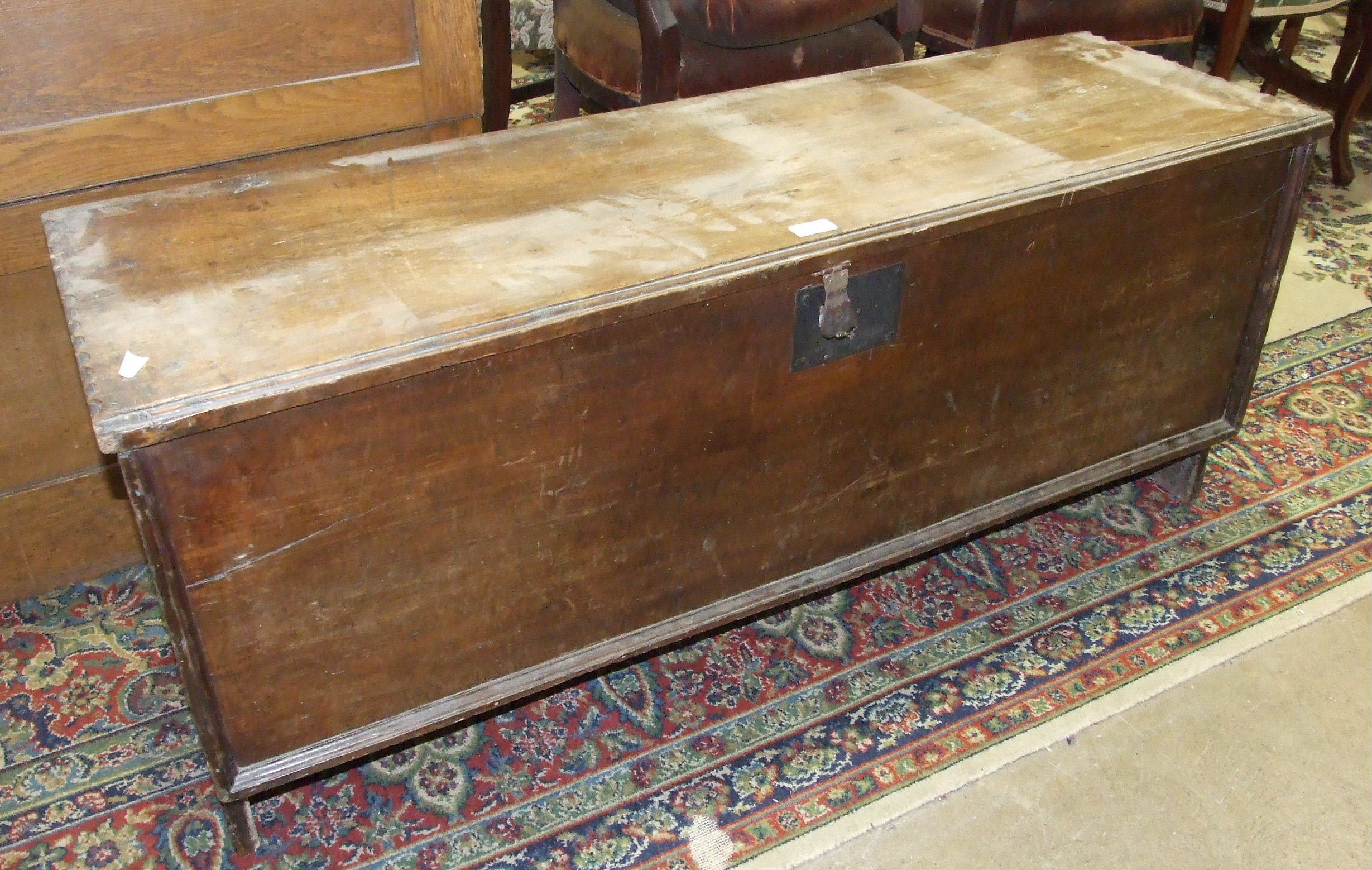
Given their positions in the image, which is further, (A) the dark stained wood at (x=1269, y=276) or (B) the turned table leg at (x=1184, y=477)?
(B) the turned table leg at (x=1184, y=477)

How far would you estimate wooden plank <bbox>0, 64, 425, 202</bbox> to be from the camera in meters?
1.46

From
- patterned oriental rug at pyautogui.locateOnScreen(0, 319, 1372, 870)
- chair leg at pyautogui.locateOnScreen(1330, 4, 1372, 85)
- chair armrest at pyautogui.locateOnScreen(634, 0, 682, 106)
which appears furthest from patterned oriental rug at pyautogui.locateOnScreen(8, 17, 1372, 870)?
chair leg at pyautogui.locateOnScreen(1330, 4, 1372, 85)

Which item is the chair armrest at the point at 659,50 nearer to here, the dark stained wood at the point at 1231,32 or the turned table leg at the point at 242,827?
the turned table leg at the point at 242,827

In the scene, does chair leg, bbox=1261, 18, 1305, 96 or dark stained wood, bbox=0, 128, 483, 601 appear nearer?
dark stained wood, bbox=0, 128, 483, 601

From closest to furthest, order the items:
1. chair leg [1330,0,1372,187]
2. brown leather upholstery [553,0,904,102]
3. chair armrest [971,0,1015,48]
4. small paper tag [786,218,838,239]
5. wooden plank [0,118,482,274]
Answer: small paper tag [786,218,838,239]
wooden plank [0,118,482,274]
brown leather upholstery [553,0,904,102]
chair armrest [971,0,1015,48]
chair leg [1330,0,1372,187]

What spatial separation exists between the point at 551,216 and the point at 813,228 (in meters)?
0.29

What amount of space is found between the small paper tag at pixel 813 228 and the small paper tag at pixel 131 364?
2.19ft

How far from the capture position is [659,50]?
2.02 m

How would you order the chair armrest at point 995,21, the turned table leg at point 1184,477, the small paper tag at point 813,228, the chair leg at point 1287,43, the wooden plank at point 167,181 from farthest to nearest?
the chair leg at point 1287,43 < the chair armrest at point 995,21 < the turned table leg at point 1184,477 < the wooden plank at point 167,181 < the small paper tag at point 813,228

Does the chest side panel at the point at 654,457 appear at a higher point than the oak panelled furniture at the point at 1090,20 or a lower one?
lower

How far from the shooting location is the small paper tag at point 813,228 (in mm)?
1363

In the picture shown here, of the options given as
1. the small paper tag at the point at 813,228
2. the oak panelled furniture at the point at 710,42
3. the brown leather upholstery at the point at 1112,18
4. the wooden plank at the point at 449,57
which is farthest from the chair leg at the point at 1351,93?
the wooden plank at the point at 449,57

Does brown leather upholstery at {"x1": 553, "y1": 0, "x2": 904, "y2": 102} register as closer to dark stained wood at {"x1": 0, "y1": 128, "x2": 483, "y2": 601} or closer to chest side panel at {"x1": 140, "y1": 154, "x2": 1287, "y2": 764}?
dark stained wood at {"x1": 0, "y1": 128, "x2": 483, "y2": 601}

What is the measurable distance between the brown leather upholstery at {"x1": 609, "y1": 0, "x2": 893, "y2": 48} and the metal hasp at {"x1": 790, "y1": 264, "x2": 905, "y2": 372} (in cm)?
79
